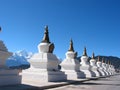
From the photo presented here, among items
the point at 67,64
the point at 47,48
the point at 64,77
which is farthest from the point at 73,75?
the point at 47,48

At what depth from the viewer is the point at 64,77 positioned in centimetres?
2612

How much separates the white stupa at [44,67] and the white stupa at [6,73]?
5478 mm

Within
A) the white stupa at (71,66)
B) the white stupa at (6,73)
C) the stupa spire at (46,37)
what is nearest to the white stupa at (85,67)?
the white stupa at (71,66)

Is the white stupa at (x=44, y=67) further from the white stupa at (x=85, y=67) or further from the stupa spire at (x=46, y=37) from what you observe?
the white stupa at (x=85, y=67)

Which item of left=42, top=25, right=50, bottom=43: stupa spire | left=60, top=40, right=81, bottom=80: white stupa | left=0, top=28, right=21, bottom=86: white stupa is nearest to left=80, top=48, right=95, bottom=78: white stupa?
left=60, top=40, right=81, bottom=80: white stupa

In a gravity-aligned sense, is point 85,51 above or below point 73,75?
above

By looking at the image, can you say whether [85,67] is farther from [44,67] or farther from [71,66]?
[44,67]

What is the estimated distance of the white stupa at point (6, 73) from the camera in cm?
1552

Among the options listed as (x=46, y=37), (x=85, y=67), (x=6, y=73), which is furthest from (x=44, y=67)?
(x=85, y=67)

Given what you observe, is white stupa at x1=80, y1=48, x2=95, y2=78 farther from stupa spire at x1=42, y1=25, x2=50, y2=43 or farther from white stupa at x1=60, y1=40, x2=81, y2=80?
stupa spire at x1=42, y1=25, x2=50, y2=43

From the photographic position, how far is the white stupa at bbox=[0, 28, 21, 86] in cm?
1552

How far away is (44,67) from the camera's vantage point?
76.1 feet

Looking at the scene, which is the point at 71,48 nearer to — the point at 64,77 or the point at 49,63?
the point at 64,77

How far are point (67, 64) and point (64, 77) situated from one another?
6.72 meters
